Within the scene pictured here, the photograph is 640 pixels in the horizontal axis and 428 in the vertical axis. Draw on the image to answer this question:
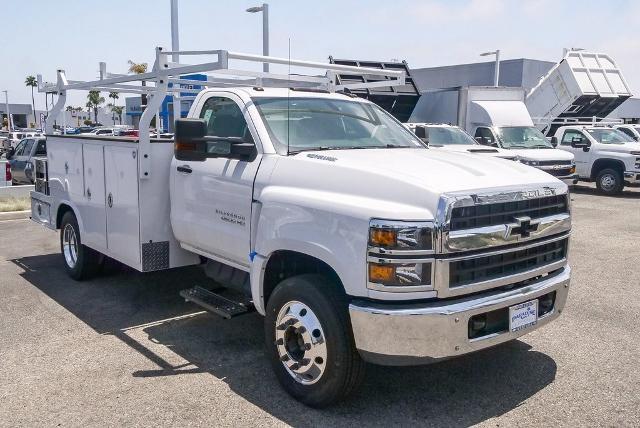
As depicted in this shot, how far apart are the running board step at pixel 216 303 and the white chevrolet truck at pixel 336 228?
2cm

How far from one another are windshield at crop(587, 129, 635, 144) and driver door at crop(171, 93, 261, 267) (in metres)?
15.5

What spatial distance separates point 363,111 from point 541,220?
81.5 inches

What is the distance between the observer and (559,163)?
14.9 metres

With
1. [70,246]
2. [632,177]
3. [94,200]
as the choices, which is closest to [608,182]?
[632,177]

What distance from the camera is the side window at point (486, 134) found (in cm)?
1598

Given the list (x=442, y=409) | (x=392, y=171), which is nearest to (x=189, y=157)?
(x=392, y=171)

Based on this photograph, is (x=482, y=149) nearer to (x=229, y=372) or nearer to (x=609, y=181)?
(x=609, y=181)

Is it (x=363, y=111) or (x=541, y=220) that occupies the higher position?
(x=363, y=111)

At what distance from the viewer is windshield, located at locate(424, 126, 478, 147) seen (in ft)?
47.4

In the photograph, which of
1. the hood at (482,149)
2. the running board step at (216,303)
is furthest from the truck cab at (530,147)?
the running board step at (216,303)

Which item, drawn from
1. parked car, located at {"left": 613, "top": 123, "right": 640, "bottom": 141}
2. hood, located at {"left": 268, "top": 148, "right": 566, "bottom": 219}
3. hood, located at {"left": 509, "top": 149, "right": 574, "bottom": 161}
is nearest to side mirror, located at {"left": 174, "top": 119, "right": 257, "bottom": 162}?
hood, located at {"left": 268, "top": 148, "right": 566, "bottom": 219}

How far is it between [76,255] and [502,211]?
17.1 ft

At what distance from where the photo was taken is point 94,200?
635cm

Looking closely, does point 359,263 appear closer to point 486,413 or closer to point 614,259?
point 486,413
